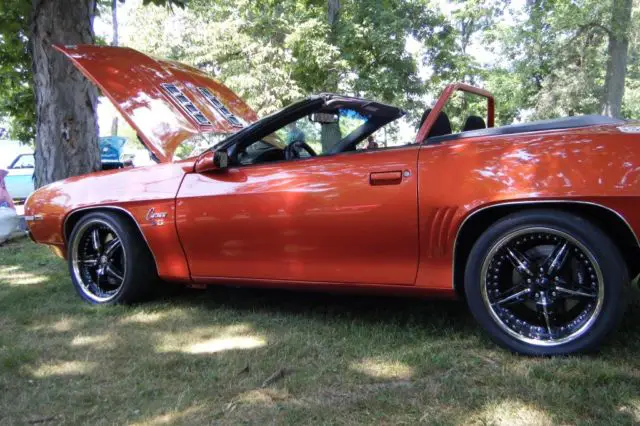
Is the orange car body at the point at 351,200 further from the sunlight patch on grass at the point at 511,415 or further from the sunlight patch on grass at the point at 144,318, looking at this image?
the sunlight patch on grass at the point at 511,415

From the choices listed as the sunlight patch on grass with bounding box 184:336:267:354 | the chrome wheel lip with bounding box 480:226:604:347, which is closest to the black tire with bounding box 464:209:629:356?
the chrome wheel lip with bounding box 480:226:604:347

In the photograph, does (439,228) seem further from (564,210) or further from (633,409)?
(633,409)

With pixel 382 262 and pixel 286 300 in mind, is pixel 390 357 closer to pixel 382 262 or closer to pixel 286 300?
pixel 382 262

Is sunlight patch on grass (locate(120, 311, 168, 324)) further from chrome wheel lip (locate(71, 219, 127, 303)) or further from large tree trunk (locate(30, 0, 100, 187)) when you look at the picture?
large tree trunk (locate(30, 0, 100, 187))

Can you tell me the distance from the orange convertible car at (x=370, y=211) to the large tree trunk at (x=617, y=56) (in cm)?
1381

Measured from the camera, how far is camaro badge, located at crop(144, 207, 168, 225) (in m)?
3.61

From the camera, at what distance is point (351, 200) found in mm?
2947

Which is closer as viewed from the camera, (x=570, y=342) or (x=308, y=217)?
(x=570, y=342)

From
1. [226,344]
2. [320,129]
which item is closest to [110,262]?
[226,344]

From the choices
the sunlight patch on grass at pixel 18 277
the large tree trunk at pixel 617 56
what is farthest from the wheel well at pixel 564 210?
the large tree trunk at pixel 617 56

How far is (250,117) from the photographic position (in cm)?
477

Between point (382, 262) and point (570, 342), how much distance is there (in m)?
0.98

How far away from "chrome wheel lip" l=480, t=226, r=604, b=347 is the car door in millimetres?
371

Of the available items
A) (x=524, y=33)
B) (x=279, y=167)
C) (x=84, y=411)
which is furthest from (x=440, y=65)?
(x=84, y=411)
